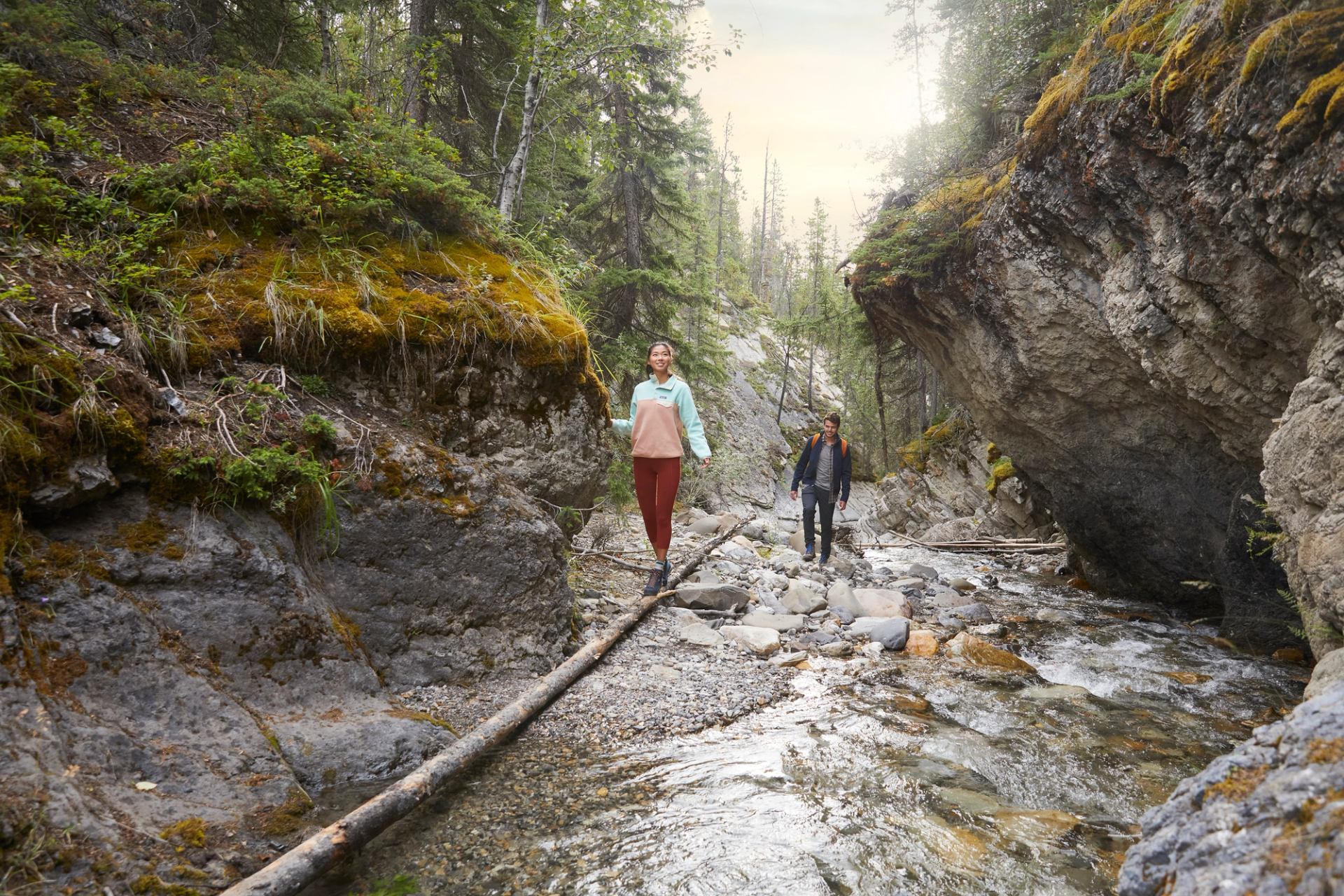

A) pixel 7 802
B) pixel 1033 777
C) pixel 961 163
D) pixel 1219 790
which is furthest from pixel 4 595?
pixel 961 163

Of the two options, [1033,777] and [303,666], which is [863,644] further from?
[303,666]

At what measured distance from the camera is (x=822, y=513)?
1093 centimetres

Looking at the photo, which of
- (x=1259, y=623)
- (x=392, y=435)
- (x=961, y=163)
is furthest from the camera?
(x=961, y=163)

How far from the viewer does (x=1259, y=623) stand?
23.9ft

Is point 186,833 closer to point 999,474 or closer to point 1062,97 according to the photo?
point 1062,97

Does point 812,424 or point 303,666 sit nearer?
point 303,666

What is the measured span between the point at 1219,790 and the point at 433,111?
1371 cm

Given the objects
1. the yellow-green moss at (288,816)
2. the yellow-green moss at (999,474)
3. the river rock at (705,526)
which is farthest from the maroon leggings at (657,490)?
the yellow-green moss at (999,474)

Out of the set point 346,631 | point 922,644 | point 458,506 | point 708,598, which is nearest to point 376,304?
point 458,506

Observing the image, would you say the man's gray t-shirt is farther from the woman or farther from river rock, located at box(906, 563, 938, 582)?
the woman

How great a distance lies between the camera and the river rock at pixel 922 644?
6309 millimetres

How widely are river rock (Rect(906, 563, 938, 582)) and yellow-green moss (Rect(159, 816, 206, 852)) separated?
32.5 feet

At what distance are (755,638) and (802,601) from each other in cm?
170

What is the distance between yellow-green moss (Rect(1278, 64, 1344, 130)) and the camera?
14.3ft
